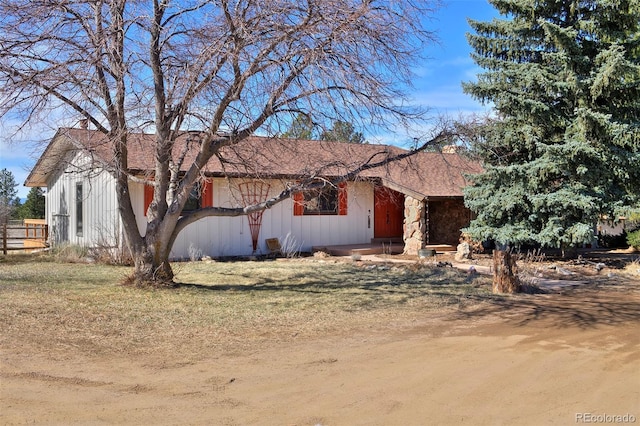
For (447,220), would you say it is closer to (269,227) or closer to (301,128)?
(269,227)

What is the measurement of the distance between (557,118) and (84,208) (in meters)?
14.6

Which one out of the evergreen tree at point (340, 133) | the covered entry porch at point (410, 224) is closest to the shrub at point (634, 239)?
the covered entry porch at point (410, 224)

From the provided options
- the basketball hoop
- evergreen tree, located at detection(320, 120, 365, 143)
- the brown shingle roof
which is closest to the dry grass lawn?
the brown shingle roof

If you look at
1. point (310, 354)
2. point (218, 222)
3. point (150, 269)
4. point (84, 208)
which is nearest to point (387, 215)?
point (218, 222)

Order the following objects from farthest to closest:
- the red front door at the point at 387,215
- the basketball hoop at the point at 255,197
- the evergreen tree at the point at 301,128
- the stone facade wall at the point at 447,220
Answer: the stone facade wall at the point at 447,220 < the red front door at the point at 387,215 < the basketball hoop at the point at 255,197 < the evergreen tree at the point at 301,128

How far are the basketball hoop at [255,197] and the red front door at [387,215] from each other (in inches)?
182

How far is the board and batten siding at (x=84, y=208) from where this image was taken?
15.9 metres

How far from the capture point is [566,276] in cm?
1381

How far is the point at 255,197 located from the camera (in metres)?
17.6

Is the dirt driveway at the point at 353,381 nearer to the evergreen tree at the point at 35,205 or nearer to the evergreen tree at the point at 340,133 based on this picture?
the evergreen tree at the point at 340,133

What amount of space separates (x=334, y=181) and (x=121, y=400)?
637cm

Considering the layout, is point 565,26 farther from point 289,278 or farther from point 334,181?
point 289,278

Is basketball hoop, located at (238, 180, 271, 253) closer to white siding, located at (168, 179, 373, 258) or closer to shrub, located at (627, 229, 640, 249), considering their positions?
white siding, located at (168, 179, 373, 258)

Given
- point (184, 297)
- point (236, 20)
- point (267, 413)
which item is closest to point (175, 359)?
point (267, 413)
